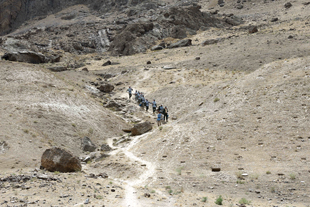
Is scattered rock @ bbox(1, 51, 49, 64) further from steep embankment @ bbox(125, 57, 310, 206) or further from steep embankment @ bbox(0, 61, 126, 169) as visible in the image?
steep embankment @ bbox(125, 57, 310, 206)

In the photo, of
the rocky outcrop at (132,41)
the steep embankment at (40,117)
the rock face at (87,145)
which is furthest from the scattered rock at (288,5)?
the rock face at (87,145)

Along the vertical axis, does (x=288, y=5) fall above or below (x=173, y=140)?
above

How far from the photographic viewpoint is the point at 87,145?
65.1ft

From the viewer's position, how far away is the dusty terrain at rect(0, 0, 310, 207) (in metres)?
10.3

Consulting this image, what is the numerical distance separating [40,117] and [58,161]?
893 cm

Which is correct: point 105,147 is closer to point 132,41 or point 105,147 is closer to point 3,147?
point 3,147

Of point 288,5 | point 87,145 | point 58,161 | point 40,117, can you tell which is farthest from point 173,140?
point 288,5

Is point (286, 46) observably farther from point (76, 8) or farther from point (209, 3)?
point (76, 8)

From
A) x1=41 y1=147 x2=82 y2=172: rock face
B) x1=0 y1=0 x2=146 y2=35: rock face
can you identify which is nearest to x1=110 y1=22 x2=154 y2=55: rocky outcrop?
x1=0 y1=0 x2=146 y2=35: rock face

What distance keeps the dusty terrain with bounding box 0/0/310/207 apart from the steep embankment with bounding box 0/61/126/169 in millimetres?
79

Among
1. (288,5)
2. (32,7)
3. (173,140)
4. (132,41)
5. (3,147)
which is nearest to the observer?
(3,147)

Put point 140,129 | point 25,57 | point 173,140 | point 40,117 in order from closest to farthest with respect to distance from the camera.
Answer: point 173,140 → point 40,117 → point 140,129 → point 25,57

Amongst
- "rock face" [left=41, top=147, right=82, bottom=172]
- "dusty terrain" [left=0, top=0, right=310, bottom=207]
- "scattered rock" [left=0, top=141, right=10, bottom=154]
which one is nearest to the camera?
"dusty terrain" [left=0, top=0, right=310, bottom=207]

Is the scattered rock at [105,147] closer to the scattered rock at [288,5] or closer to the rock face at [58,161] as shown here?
the rock face at [58,161]
